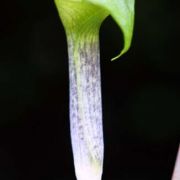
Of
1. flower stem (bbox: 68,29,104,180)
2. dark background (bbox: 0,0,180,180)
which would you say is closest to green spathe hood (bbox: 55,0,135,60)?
flower stem (bbox: 68,29,104,180)

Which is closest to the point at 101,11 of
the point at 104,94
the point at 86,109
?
the point at 86,109

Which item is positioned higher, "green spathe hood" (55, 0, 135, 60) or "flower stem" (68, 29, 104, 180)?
"green spathe hood" (55, 0, 135, 60)

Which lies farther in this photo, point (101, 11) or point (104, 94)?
point (104, 94)

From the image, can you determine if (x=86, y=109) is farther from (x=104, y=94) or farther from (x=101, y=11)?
(x=104, y=94)

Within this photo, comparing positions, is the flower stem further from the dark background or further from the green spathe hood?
the dark background

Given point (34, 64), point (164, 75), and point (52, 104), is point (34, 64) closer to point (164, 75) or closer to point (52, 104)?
point (52, 104)

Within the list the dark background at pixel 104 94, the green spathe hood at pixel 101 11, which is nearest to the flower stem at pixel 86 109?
the green spathe hood at pixel 101 11
